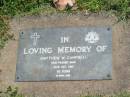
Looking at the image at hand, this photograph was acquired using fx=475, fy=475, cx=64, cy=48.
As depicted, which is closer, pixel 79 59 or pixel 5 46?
pixel 79 59

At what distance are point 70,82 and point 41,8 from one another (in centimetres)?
124

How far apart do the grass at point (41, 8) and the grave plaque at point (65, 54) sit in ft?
0.93

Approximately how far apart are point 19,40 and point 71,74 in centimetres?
87

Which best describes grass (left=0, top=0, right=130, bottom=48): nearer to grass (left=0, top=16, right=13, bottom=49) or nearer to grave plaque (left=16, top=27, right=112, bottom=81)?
grass (left=0, top=16, right=13, bottom=49)

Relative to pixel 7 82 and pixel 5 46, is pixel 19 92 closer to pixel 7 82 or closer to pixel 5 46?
pixel 7 82

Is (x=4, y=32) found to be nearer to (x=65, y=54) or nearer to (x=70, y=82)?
(x=65, y=54)

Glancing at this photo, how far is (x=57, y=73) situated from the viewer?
5.48 m

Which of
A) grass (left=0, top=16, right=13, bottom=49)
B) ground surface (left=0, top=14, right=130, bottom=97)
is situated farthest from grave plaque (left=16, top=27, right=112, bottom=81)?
grass (left=0, top=16, right=13, bottom=49)

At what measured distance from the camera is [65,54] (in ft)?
18.3

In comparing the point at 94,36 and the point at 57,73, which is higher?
the point at 94,36

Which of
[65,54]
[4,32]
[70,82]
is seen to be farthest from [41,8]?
[70,82]

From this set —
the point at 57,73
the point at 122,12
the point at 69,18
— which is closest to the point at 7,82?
the point at 57,73

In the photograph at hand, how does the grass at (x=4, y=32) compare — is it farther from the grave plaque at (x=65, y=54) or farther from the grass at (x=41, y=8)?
the grave plaque at (x=65, y=54)

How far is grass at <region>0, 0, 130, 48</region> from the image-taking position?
19.3ft
